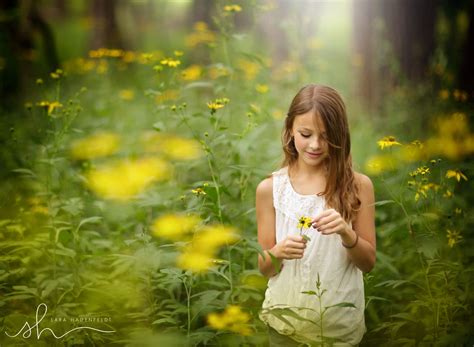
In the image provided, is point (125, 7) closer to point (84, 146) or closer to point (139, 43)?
point (139, 43)

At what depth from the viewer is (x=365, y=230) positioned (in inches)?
64.9

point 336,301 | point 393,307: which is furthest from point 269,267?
point 393,307

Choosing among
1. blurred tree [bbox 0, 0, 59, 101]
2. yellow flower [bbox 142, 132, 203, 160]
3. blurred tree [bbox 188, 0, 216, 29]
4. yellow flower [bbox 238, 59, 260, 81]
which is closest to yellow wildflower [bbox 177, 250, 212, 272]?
yellow flower [bbox 142, 132, 203, 160]

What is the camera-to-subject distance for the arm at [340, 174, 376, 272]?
5.20ft

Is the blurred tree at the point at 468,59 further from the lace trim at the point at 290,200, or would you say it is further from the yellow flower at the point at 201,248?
the yellow flower at the point at 201,248

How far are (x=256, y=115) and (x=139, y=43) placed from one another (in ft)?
17.2

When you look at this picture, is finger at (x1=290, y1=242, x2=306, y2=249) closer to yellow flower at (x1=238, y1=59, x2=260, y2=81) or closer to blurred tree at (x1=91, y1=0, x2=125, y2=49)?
yellow flower at (x1=238, y1=59, x2=260, y2=81)

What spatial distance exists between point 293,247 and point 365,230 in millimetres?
256

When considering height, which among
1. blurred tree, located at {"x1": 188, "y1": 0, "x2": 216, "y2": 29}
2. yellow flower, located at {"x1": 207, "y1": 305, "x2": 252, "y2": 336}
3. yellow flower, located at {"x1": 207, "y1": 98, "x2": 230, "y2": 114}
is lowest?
yellow flower, located at {"x1": 207, "y1": 305, "x2": 252, "y2": 336}

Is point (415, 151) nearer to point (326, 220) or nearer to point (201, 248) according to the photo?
point (326, 220)

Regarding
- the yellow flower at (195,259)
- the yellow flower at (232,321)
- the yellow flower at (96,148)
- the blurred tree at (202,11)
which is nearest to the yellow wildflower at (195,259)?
the yellow flower at (195,259)

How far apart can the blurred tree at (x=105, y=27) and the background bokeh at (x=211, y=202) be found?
180 cm

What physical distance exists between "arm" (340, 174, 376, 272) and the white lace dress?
5 cm

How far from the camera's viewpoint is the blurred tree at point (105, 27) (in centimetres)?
620
